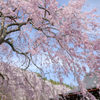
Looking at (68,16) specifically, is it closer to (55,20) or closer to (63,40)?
(55,20)

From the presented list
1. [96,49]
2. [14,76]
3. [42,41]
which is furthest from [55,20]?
[14,76]

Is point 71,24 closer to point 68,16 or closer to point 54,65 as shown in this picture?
point 68,16

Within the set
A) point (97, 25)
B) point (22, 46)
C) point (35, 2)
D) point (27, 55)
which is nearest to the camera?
point (35, 2)

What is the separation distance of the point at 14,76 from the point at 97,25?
15.0 ft

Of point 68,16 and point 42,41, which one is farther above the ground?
point 68,16

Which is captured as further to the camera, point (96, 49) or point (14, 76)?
point (14, 76)

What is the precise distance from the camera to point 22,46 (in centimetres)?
621

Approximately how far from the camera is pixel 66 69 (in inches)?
202

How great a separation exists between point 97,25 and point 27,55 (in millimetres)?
2919

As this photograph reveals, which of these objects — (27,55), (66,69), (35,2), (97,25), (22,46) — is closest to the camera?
(35,2)

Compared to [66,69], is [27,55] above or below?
above

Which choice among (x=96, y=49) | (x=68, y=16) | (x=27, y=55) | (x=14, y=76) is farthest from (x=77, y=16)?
(x=14, y=76)

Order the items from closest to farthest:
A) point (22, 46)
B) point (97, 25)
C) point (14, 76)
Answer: point (97, 25) < point (22, 46) < point (14, 76)

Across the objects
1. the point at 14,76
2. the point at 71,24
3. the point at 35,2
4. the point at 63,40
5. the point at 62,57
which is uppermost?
the point at 35,2
